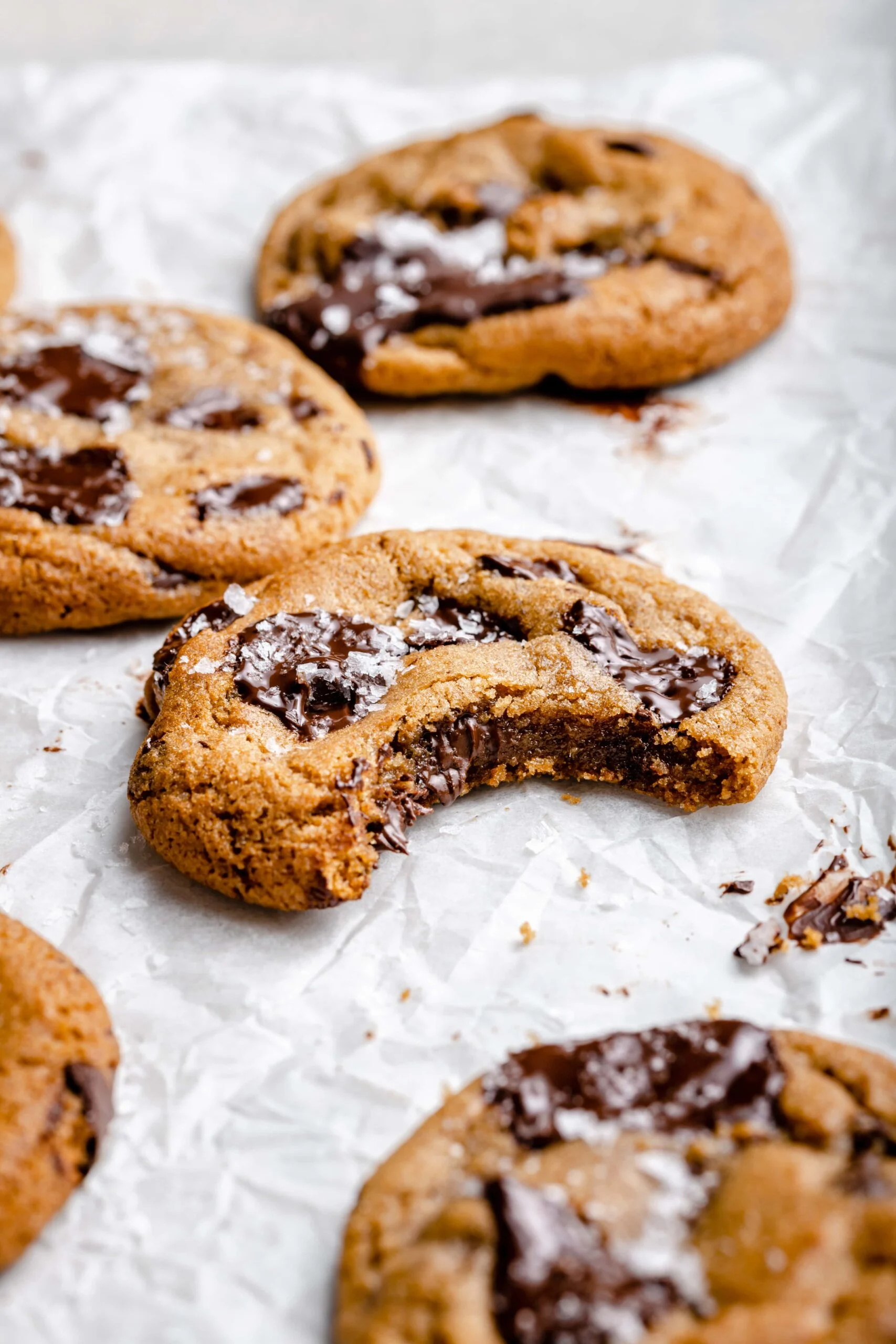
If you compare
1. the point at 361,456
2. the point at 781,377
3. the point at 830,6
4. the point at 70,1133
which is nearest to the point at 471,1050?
the point at 70,1133

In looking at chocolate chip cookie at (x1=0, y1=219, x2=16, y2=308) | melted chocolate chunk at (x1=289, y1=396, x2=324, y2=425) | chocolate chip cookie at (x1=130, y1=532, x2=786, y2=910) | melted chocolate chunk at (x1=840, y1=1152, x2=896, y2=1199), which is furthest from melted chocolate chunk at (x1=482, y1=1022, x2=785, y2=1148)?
chocolate chip cookie at (x1=0, y1=219, x2=16, y2=308)

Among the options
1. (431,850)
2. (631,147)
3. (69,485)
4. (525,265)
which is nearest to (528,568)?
(431,850)

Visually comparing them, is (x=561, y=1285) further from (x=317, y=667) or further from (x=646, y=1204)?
(x=317, y=667)

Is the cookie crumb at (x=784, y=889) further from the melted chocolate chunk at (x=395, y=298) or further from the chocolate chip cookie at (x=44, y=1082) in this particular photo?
the melted chocolate chunk at (x=395, y=298)

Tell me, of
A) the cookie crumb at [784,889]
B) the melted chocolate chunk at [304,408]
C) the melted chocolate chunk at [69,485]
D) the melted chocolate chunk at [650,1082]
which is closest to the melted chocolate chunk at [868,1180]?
the melted chocolate chunk at [650,1082]

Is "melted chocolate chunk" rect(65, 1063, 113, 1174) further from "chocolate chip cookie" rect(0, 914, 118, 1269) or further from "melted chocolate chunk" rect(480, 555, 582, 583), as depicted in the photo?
"melted chocolate chunk" rect(480, 555, 582, 583)

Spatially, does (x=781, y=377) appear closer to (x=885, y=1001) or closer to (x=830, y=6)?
(x=885, y=1001)
